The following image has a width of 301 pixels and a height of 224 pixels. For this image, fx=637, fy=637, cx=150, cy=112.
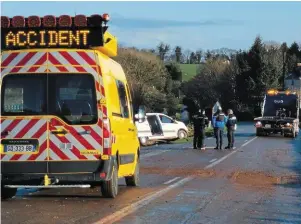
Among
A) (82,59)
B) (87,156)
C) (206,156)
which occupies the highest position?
(82,59)

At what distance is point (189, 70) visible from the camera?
12950cm

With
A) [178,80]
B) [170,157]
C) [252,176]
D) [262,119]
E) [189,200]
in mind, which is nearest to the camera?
[189,200]

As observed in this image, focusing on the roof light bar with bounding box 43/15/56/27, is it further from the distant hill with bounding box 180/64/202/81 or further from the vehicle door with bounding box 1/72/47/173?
the distant hill with bounding box 180/64/202/81

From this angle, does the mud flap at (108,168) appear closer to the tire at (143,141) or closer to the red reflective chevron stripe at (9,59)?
the red reflective chevron stripe at (9,59)

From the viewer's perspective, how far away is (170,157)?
74.6 feet

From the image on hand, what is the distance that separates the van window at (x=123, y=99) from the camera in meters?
12.2

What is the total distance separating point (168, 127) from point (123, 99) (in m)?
23.4

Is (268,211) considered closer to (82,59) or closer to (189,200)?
(189,200)

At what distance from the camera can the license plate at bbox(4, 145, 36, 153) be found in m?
10.7

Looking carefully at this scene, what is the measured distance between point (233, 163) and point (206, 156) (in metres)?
3.27

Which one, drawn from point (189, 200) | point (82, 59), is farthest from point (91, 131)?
point (189, 200)

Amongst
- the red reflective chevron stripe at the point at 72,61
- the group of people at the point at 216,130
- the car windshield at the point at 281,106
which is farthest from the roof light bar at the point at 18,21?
the car windshield at the point at 281,106

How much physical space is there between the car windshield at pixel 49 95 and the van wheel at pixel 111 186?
1.16 m

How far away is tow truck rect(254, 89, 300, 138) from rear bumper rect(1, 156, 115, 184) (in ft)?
101
